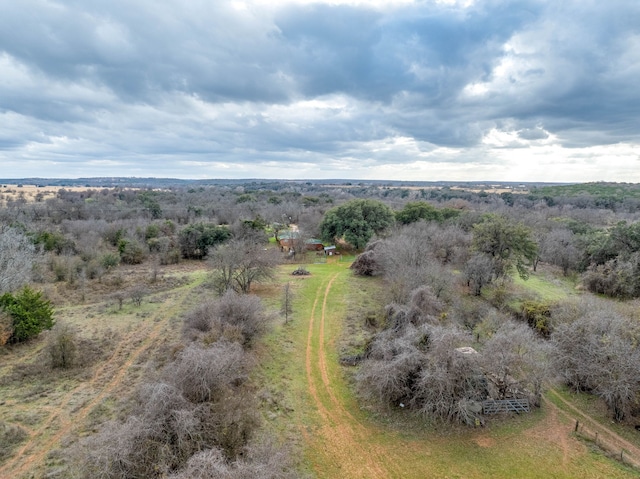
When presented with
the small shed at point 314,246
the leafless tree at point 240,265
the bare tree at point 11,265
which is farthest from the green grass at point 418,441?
the small shed at point 314,246

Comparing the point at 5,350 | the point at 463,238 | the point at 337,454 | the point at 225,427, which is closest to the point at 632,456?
the point at 337,454

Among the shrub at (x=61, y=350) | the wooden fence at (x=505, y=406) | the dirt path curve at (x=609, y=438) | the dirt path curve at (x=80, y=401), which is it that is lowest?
the dirt path curve at (x=609, y=438)

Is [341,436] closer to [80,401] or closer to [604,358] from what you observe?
[80,401]

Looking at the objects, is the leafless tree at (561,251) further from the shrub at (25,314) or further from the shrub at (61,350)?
the shrub at (25,314)

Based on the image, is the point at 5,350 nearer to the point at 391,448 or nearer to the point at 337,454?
the point at 337,454

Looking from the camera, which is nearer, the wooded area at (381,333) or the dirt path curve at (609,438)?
the wooded area at (381,333)

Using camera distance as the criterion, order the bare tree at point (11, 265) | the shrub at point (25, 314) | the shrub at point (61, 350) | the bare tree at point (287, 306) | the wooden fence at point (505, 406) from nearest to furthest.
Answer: the wooden fence at point (505, 406), the shrub at point (61, 350), the shrub at point (25, 314), the bare tree at point (11, 265), the bare tree at point (287, 306)

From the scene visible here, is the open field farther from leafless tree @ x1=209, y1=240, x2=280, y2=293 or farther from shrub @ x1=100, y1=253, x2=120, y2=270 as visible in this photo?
shrub @ x1=100, y1=253, x2=120, y2=270
